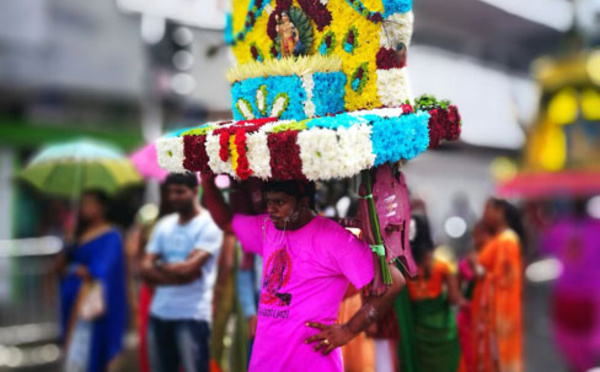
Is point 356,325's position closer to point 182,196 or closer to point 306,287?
point 306,287

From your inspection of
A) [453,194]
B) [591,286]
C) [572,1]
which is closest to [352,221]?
[591,286]

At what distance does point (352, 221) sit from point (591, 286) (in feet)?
16.2

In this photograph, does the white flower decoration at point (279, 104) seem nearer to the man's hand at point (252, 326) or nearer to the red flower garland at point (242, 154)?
the red flower garland at point (242, 154)

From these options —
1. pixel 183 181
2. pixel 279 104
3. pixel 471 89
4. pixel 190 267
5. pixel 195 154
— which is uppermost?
pixel 471 89

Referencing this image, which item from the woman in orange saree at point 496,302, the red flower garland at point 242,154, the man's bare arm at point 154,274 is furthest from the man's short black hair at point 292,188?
the woman in orange saree at point 496,302

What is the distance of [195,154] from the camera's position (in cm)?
317

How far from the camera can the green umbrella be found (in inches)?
227

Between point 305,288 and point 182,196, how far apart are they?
5.85ft

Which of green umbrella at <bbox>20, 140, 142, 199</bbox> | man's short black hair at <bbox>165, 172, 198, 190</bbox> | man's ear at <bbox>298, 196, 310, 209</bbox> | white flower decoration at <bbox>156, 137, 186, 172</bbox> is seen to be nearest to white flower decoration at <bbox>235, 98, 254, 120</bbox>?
white flower decoration at <bbox>156, 137, 186, 172</bbox>

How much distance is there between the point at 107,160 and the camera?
5977mm

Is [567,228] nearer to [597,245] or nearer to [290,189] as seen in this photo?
[597,245]

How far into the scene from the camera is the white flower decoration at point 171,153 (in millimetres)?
3270

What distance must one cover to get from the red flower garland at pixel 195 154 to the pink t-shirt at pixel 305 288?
520mm

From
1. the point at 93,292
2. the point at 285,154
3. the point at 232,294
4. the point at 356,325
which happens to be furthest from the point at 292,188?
the point at 93,292
